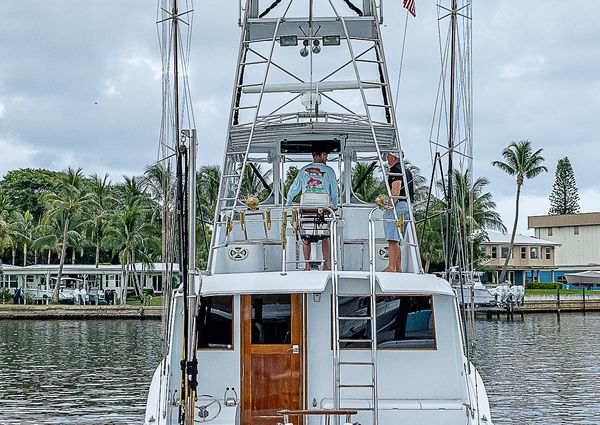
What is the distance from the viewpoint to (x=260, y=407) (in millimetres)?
11562

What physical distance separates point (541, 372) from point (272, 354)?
21.8 m

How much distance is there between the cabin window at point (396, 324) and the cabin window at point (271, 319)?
2.23 feet

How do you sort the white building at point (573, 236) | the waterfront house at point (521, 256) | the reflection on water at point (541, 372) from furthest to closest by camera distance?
the white building at point (573, 236) → the waterfront house at point (521, 256) → the reflection on water at point (541, 372)

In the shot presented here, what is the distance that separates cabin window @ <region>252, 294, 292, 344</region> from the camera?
38.0ft

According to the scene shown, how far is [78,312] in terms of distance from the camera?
203 ft

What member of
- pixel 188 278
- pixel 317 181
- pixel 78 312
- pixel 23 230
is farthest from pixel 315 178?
pixel 23 230

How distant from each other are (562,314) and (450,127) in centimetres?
5352

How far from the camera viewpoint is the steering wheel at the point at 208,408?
10.9 metres

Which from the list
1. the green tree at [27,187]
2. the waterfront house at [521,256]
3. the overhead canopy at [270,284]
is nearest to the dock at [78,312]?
the green tree at [27,187]

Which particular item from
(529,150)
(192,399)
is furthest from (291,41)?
(529,150)

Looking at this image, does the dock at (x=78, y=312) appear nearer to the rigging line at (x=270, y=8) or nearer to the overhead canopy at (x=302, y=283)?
the rigging line at (x=270, y=8)

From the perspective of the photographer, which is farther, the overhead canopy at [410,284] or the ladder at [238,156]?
the ladder at [238,156]

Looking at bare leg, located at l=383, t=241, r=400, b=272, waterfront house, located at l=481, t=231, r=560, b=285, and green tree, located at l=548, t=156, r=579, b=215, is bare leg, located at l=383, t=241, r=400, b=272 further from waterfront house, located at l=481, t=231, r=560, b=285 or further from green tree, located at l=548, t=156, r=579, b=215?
green tree, located at l=548, t=156, r=579, b=215

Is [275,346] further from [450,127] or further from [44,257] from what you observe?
[44,257]
